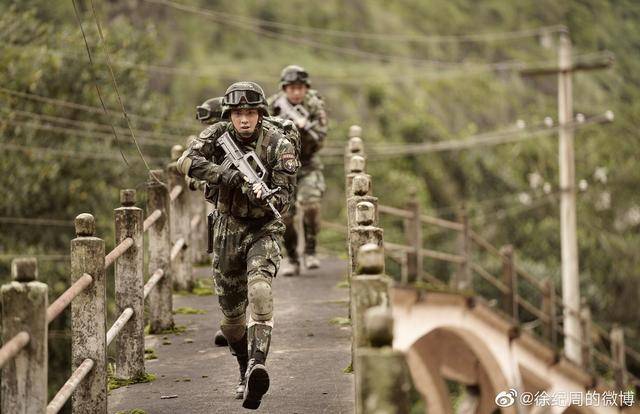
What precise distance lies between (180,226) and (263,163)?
480 centimetres

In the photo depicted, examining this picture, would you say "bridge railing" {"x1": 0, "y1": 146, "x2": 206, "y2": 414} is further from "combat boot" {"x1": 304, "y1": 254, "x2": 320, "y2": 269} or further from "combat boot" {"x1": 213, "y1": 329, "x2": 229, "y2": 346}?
"combat boot" {"x1": 304, "y1": 254, "x2": 320, "y2": 269}

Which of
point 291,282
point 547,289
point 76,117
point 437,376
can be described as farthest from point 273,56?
point 437,376

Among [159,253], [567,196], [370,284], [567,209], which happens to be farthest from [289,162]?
[567,209]

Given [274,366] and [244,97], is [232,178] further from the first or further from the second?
[274,366]

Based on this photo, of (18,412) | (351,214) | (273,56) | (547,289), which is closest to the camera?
(18,412)

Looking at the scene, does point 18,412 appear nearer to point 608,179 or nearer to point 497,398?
point 497,398

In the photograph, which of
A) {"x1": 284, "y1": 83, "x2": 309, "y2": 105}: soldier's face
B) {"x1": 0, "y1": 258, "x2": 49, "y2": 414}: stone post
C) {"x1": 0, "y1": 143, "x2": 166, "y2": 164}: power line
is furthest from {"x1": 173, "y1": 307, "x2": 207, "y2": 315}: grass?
{"x1": 0, "y1": 143, "x2": 166, "y2": 164}: power line

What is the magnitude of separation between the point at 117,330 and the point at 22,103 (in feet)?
63.4

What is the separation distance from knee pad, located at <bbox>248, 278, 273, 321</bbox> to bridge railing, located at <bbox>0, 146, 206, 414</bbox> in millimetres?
973

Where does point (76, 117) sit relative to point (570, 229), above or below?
above

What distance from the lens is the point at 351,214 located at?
9.14m

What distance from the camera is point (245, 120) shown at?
25.5 ft

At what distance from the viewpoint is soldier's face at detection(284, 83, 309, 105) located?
12227 mm

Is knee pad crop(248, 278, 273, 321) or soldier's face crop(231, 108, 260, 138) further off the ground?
soldier's face crop(231, 108, 260, 138)
